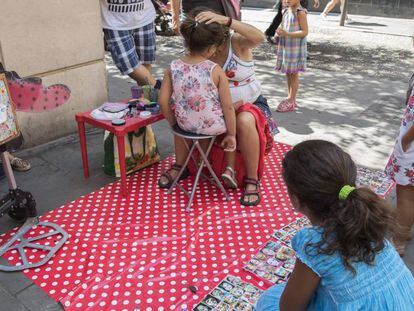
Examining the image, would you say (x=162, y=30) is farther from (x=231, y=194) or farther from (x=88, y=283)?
(x=88, y=283)

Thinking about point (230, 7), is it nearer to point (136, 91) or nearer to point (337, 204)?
point (136, 91)

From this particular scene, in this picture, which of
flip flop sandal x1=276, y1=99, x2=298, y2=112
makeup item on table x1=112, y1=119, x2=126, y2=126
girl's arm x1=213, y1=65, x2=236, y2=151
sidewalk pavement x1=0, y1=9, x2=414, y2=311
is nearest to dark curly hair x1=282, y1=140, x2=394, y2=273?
sidewalk pavement x1=0, y1=9, x2=414, y2=311

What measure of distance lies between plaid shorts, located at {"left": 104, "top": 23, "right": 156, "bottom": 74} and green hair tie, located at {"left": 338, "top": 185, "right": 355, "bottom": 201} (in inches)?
127

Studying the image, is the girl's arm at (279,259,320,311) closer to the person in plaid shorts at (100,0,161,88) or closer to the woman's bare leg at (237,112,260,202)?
the woman's bare leg at (237,112,260,202)

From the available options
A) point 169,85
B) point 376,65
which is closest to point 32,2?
point 169,85

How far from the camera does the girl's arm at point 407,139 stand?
245cm

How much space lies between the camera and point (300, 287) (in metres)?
1.57

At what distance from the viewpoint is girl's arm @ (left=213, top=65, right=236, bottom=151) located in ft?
9.95

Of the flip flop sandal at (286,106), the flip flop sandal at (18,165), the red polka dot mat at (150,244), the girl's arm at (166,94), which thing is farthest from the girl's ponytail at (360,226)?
the flip flop sandal at (286,106)

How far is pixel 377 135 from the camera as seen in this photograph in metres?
4.49

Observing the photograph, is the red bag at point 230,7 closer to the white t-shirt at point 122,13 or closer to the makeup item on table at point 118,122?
the white t-shirt at point 122,13

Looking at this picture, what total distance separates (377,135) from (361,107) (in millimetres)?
899

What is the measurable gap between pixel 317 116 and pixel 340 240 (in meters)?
3.73

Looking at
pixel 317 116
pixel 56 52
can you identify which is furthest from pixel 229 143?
pixel 317 116
